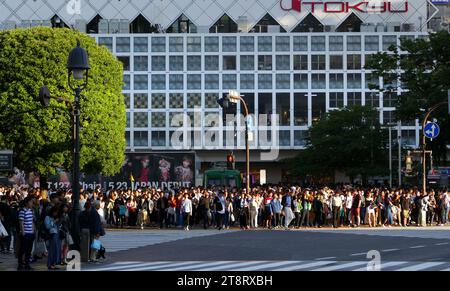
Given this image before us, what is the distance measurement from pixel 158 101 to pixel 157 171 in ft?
142

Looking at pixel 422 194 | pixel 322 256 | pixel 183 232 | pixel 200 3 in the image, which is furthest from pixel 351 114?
pixel 322 256

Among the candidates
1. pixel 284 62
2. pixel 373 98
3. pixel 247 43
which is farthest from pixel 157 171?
pixel 373 98

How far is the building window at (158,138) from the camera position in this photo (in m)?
92.5

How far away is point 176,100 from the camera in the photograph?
9250 cm

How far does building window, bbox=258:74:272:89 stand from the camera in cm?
9294

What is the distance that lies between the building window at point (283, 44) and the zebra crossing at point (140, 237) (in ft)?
198

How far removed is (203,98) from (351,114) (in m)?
23.0

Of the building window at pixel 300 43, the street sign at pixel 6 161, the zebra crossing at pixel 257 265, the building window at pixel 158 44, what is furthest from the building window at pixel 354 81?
the zebra crossing at pixel 257 265

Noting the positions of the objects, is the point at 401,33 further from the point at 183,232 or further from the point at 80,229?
the point at 80,229

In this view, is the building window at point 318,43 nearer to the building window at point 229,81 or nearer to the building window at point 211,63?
the building window at point 229,81

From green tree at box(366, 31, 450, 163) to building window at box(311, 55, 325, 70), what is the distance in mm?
45477

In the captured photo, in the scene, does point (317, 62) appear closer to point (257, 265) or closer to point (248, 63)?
point (248, 63)

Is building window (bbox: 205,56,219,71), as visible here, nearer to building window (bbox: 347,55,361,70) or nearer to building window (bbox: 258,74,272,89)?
building window (bbox: 258,74,272,89)

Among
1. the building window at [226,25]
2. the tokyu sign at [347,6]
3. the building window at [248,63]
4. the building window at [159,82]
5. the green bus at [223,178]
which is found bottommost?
the green bus at [223,178]
